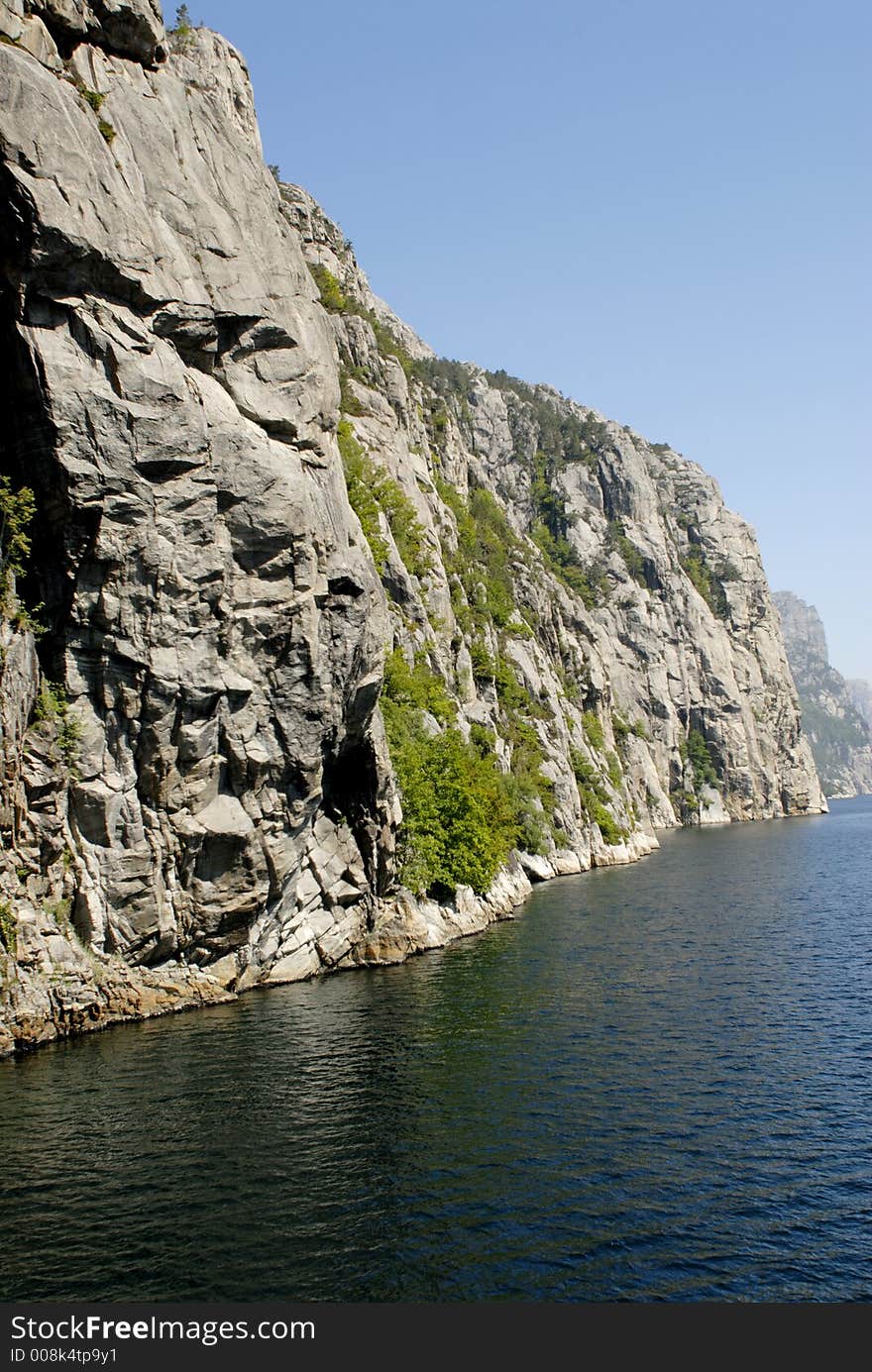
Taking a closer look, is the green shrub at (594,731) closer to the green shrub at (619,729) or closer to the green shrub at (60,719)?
the green shrub at (619,729)

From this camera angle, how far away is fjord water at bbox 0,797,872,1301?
58.0 ft

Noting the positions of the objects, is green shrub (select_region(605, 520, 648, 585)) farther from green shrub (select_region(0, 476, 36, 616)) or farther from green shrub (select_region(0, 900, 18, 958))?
green shrub (select_region(0, 900, 18, 958))

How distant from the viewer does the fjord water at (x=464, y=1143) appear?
17.7 metres

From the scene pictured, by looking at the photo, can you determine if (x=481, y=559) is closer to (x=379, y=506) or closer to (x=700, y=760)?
(x=379, y=506)

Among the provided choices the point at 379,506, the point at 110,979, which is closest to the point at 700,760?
the point at 379,506

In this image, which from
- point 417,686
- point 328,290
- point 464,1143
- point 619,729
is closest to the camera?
point 464,1143

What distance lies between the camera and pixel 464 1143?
77.5 feet

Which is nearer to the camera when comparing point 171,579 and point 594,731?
point 171,579

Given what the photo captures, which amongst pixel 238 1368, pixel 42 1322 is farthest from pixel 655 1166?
pixel 42 1322

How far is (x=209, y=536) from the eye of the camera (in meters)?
37.8

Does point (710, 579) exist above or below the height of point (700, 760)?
above

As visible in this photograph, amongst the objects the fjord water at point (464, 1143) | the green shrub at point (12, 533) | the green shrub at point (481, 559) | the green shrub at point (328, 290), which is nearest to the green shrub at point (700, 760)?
the green shrub at point (481, 559)

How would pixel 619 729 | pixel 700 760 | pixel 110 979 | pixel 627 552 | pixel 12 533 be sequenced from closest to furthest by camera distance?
pixel 12 533, pixel 110 979, pixel 619 729, pixel 700 760, pixel 627 552

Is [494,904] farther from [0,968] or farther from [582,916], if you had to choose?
[0,968]
